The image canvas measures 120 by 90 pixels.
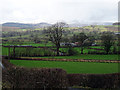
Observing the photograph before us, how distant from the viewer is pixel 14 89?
1457 cm

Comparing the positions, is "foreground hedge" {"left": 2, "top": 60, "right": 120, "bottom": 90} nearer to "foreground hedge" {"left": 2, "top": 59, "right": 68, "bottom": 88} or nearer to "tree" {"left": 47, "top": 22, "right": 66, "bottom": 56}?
"foreground hedge" {"left": 2, "top": 59, "right": 68, "bottom": 88}

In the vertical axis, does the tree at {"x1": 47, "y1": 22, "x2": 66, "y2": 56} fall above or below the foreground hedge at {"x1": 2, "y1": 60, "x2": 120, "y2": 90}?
above

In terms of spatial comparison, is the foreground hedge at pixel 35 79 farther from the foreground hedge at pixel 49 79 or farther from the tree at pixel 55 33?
the tree at pixel 55 33

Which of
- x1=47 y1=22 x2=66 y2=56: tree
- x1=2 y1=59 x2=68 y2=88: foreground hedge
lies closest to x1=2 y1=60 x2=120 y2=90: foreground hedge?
x1=2 y1=59 x2=68 y2=88: foreground hedge

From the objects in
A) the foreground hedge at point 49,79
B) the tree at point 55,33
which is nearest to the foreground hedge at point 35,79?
the foreground hedge at point 49,79

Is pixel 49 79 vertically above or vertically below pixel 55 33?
below

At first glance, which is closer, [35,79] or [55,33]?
[35,79]

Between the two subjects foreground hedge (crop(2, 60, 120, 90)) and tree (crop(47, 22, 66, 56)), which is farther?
tree (crop(47, 22, 66, 56))

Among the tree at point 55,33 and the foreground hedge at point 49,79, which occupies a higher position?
the tree at point 55,33

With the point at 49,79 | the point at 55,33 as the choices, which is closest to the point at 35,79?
the point at 49,79

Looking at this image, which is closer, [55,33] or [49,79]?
[49,79]

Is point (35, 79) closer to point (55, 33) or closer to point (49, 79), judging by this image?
point (49, 79)

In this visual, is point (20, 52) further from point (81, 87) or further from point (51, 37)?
point (81, 87)

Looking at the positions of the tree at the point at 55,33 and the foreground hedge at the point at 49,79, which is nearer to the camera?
the foreground hedge at the point at 49,79
